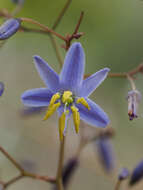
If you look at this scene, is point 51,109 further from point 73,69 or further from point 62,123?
point 73,69

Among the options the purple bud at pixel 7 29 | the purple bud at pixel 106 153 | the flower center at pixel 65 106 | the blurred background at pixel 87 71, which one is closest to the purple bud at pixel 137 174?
the purple bud at pixel 106 153

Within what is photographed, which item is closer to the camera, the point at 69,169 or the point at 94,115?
the point at 94,115

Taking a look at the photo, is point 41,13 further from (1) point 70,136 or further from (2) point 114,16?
(1) point 70,136

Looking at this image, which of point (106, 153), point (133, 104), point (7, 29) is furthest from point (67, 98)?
point (106, 153)

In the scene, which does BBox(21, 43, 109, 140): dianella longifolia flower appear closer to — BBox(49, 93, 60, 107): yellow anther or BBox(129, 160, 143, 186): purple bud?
BBox(49, 93, 60, 107): yellow anther

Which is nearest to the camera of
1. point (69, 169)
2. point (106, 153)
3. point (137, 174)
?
point (137, 174)

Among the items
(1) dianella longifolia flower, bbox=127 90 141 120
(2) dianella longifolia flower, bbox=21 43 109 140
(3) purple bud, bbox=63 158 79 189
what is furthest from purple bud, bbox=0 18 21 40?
(3) purple bud, bbox=63 158 79 189
